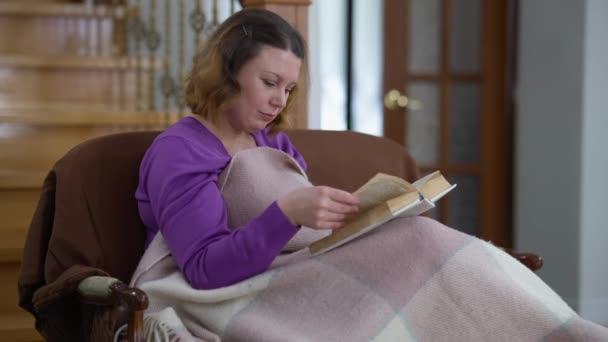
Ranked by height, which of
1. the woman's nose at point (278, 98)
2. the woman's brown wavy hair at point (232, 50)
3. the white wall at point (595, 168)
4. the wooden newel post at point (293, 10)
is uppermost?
the wooden newel post at point (293, 10)

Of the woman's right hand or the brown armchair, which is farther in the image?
the brown armchair

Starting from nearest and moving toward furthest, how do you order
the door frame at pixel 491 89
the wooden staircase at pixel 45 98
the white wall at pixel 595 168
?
1. the wooden staircase at pixel 45 98
2. the white wall at pixel 595 168
3. the door frame at pixel 491 89

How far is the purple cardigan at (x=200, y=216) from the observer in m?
1.47

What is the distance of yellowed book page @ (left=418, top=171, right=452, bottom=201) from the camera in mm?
1455

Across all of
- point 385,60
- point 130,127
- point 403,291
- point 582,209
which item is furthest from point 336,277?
point 385,60

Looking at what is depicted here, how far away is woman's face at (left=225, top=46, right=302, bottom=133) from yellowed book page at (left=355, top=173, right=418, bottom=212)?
0.30m

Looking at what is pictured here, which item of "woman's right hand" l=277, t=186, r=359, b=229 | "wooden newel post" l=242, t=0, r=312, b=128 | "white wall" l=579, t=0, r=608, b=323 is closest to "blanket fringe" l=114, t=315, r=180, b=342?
"woman's right hand" l=277, t=186, r=359, b=229

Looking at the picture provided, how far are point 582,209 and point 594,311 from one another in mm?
451

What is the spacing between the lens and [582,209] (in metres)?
4.09

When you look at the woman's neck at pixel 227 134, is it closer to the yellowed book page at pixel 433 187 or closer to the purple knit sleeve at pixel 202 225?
the purple knit sleeve at pixel 202 225

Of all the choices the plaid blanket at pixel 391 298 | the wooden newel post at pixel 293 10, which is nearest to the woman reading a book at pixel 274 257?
the plaid blanket at pixel 391 298

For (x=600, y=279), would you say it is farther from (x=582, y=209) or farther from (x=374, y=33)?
(x=374, y=33)

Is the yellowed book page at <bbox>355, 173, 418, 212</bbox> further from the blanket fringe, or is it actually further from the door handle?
the door handle

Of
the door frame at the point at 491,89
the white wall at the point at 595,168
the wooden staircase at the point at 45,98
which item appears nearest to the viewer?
the wooden staircase at the point at 45,98
